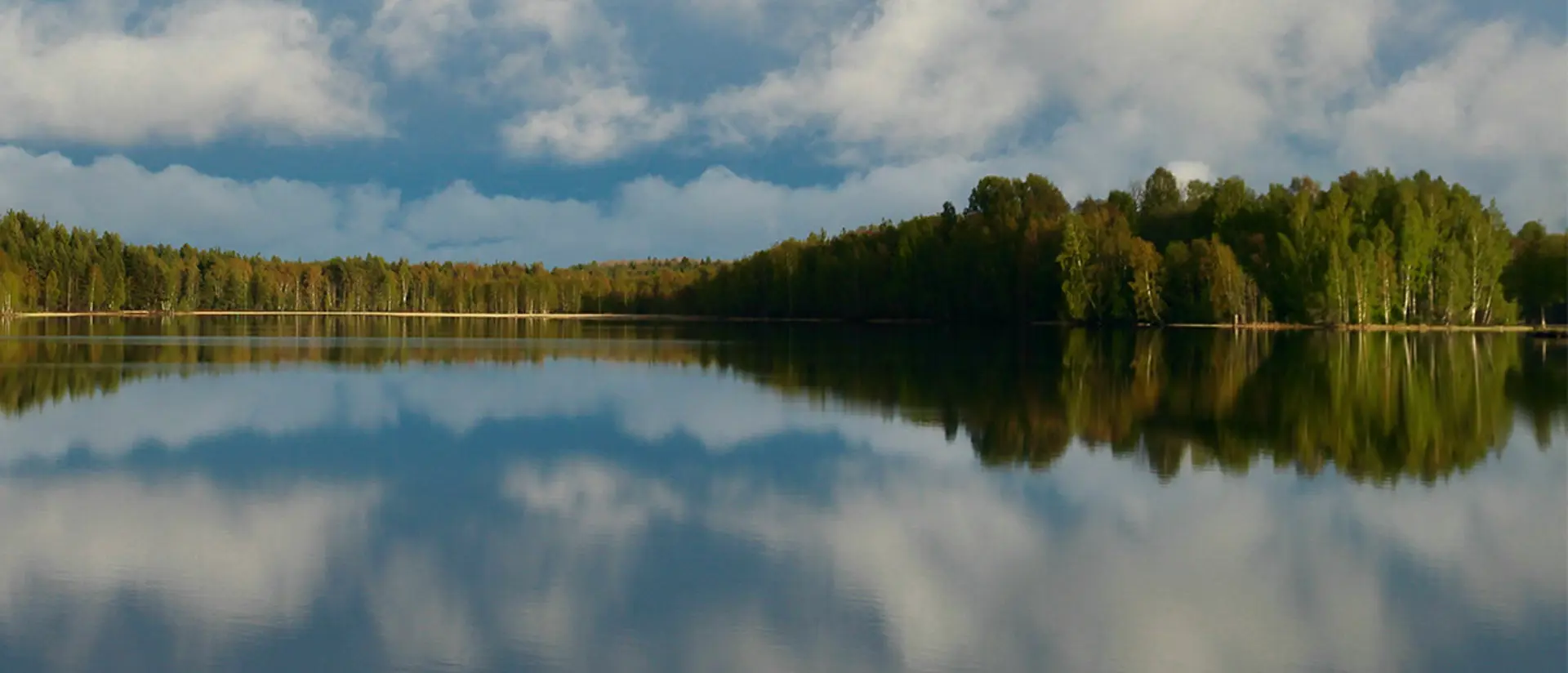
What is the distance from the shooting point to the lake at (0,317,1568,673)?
10219 mm

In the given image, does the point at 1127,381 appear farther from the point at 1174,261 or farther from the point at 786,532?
the point at 1174,261

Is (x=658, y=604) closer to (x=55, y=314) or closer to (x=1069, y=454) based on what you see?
(x=1069, y=454)

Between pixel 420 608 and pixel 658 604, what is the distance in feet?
6.79

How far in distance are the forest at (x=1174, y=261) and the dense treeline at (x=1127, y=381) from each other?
50.1 ft

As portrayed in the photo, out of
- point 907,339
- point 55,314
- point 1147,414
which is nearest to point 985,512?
point 1147,414

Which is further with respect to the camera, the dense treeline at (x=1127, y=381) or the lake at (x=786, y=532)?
the dense treeline at (x=1127, y=381)

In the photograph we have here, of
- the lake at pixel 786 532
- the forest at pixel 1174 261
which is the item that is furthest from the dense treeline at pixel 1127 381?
the forest at pixel 1174 261

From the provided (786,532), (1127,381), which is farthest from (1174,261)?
(786,532)

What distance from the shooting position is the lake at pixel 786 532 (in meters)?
10.2

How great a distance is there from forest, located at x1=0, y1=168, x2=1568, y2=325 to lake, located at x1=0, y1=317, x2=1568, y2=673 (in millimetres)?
62590

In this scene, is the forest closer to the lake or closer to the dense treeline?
the dense treeline

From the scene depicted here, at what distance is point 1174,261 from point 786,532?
88.9 meters

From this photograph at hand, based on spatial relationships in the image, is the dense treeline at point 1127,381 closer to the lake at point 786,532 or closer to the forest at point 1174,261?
the lake at point 786,532

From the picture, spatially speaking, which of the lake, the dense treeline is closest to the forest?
the dense treeline
